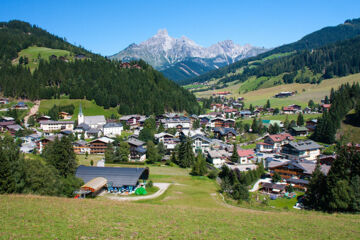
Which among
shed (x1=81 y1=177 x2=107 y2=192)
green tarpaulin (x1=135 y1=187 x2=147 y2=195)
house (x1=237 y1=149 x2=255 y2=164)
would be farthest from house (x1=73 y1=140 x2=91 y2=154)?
house (x1=237 y1=149 x2=255 y2=164)

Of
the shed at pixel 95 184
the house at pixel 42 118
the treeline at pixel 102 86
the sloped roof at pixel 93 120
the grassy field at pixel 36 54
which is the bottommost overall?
the shed at pixel 95 184

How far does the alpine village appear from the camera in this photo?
20031 millimetres

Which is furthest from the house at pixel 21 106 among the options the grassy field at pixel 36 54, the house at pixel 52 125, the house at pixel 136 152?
the grassy field at pixel 36 54

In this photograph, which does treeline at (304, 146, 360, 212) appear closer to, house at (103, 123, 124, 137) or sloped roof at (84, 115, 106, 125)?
house at (103, 123, 124, 137)

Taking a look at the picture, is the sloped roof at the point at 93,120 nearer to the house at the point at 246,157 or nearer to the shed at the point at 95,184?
the house at the point at 246,157

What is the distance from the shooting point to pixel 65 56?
149 m

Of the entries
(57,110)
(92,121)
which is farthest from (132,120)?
(57,110)

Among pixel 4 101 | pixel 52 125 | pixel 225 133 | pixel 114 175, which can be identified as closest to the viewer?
pixel 114 175

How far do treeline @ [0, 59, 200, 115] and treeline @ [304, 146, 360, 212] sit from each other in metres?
79.2

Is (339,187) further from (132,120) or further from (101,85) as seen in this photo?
(101,85)

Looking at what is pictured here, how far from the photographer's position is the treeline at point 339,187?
100 feet

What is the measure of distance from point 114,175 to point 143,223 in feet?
74.0

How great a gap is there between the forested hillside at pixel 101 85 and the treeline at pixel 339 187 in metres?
79.2

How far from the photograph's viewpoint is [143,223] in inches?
760
